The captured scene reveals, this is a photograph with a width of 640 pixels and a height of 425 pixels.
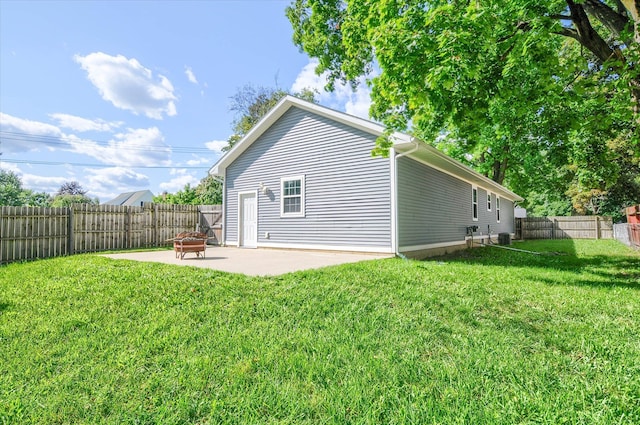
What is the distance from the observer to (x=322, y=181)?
10016 millimetres

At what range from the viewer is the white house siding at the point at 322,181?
354 inches

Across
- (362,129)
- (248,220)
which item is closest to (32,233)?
(248,220)

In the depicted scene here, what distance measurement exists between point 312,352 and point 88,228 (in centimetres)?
1154

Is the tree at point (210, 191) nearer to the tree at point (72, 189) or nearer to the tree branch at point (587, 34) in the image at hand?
the tree branch at point (587, 34)

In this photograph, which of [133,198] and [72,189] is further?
[72,189]

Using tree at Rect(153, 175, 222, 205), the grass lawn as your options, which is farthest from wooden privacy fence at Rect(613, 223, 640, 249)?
tree at Rect(153, 175, 222, 205)

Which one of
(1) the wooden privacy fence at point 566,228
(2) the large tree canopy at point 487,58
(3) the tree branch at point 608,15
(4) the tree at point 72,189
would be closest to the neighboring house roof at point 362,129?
(2) the large tree canopy at point 487,58

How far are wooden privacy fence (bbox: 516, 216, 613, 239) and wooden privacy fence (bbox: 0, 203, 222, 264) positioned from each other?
73.9ft

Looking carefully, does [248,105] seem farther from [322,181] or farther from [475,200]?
[322,181]

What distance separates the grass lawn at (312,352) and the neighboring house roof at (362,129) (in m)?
4.40

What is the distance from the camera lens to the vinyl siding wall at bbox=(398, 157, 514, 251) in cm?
908

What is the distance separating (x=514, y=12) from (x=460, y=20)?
5.51 feet

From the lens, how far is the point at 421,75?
5531mm

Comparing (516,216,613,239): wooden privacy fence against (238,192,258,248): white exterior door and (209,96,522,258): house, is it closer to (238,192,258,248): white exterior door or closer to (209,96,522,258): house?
(209,96,522,258): house
